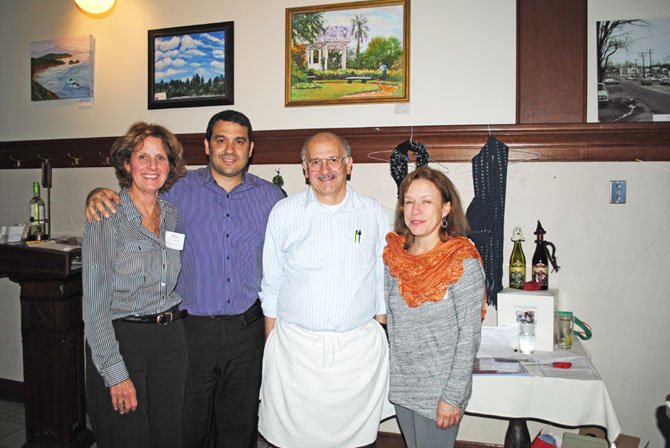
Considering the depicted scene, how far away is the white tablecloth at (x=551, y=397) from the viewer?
6.52 feet

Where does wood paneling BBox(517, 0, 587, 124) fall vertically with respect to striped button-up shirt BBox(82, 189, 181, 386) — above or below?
above

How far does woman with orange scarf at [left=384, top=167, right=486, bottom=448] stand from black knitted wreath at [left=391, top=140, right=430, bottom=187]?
2.94ft

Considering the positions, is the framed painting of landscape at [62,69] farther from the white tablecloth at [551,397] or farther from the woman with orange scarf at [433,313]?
the white tablecloth at [551,397]

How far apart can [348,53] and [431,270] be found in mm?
1696

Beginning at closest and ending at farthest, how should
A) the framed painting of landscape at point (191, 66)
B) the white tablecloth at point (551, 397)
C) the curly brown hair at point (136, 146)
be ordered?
the curly brown hair at point (136, 146) < the white tablecloth at point (551, 397) < the framed painting of landscape at point (191, 66)

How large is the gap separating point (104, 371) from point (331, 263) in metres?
0.94

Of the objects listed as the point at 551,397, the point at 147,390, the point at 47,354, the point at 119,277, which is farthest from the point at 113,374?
the point at 551,397

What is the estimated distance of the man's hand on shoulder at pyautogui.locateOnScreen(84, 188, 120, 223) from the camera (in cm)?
175

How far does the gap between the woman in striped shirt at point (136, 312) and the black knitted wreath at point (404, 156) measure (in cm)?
133

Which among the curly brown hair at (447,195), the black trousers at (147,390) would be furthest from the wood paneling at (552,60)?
the black trousers at (147,390)

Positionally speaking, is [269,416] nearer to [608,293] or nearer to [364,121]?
[364,121]

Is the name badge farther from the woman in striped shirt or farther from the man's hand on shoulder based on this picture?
the man's hand on shoulder

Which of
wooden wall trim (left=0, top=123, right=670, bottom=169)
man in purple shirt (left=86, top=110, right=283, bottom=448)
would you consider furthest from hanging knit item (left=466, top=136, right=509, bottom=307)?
man in purple shirt (left=86, top=110, right=283, bottom=448)

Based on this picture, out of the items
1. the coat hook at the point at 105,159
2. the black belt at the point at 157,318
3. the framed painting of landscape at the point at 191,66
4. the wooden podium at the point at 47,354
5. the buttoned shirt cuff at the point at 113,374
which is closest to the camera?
the buttoned shirt cuff at the point at 113,374
